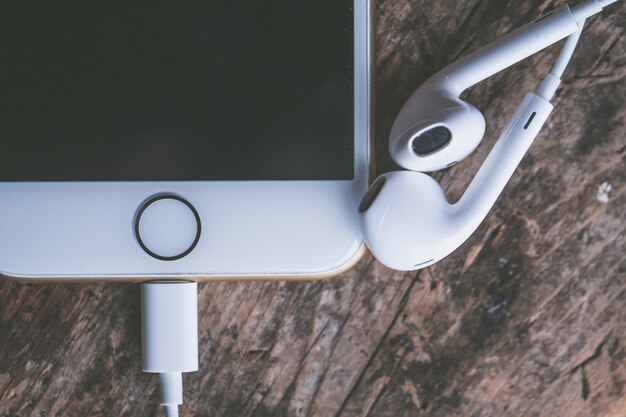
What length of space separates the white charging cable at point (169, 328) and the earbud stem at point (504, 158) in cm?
29

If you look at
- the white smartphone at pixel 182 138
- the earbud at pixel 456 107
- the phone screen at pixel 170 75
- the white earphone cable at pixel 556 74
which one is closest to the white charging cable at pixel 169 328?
the white smartphone at pixel 182 138

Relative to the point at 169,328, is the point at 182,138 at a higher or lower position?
higher

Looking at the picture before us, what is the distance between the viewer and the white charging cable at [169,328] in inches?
24.0

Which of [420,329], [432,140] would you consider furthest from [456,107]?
[420,329]

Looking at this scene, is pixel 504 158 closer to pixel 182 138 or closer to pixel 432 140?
pixel 432 140

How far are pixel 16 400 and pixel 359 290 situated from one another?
1.35 feet

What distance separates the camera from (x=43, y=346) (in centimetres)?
67

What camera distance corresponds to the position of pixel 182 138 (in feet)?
1.93

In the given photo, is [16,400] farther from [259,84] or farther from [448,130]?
[448,130]

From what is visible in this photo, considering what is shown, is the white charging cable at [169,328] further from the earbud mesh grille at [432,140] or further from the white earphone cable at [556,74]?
the white earphone cable at [556,74]

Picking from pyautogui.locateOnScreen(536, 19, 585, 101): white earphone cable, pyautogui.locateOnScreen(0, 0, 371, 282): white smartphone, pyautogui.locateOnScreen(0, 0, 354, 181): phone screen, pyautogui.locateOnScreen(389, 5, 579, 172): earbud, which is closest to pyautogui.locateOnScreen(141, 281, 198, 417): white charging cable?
pyautogui.locateOnScreen(0, 0, 371, 282): white smartphone

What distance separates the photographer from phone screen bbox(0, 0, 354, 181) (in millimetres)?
578

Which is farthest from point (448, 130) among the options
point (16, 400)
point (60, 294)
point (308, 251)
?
point (16, 400)

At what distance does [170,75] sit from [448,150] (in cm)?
28
